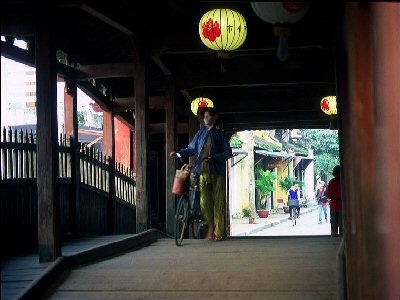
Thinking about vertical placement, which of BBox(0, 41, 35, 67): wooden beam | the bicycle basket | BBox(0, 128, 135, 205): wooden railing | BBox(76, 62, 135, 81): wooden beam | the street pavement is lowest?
the street pavement

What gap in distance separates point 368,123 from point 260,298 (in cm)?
203

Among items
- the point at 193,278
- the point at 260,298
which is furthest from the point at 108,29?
the point at 260,298

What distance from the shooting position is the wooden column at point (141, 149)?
388 inches

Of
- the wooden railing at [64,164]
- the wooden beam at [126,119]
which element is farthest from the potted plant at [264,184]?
the wooden railing at [64,164]

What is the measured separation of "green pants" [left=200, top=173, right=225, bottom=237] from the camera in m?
9.19

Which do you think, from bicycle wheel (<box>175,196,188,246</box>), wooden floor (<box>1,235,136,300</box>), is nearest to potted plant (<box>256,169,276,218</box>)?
bicycle wheel (<box>175,196,188,246</box>)

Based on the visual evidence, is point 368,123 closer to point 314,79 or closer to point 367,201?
point 367,201

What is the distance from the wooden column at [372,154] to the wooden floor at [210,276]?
1.08 metres

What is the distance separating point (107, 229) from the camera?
474 inches

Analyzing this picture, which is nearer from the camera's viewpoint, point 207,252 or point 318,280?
point 318,280

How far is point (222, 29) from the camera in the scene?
8.83 m

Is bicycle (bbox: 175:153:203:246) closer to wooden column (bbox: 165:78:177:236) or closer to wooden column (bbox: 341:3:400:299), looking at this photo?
wooden column (bbox: 165:78:177:236)

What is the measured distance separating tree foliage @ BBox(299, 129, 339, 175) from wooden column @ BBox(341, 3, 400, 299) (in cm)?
3916

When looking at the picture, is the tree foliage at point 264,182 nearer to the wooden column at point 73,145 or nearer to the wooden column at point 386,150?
the wooden column at point 73,145
